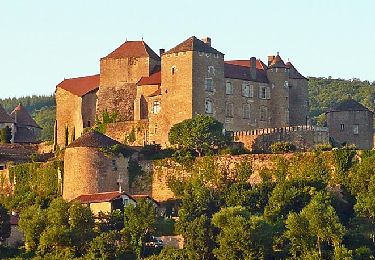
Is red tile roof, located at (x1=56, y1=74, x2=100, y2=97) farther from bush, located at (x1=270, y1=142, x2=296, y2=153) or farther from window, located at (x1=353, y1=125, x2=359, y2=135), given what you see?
window, located at (x1=353, y1=125, x2=359, y2=135)

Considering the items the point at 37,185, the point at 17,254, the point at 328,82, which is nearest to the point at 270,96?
the point at 37,185

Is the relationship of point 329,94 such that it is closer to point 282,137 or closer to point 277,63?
point 277,63

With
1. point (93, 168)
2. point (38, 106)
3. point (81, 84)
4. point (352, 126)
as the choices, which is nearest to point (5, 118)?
point (81, 84)

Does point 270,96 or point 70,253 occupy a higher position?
point 270,96

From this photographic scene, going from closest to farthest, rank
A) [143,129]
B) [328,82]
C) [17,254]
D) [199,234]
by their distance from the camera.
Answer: [199,234], [17,254], [143,129], [328,82]

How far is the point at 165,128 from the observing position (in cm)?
7081

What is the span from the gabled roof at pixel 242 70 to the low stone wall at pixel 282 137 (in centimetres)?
437

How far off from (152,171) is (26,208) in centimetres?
706

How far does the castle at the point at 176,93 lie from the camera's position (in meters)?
70.3

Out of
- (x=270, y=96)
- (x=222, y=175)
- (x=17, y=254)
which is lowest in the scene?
(x=17, y=254)

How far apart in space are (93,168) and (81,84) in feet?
43.8

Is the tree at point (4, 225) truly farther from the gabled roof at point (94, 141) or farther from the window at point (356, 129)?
the window at point (356, 129)

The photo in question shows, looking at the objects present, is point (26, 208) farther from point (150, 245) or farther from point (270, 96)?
point (270, 96)

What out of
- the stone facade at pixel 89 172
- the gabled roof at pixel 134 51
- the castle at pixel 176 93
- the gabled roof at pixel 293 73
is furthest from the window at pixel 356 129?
the stone facade at pixel 89 172
